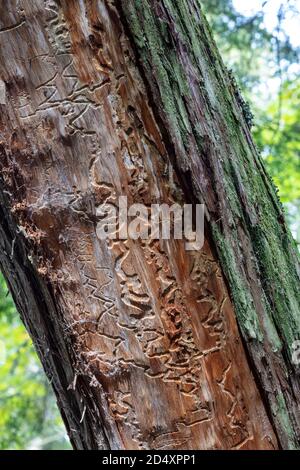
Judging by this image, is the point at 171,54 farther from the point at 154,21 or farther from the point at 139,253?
the point at 139,253

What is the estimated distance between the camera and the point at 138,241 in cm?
120

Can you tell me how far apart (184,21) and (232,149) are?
32 cm

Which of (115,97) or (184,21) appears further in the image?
(184,21)

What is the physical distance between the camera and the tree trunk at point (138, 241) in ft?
3.92

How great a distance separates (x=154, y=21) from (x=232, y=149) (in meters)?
0.34

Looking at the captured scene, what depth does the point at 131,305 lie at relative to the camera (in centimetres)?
121

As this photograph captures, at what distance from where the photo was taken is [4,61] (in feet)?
3.96

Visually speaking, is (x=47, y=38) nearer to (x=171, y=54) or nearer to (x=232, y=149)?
(x=171, y=54)

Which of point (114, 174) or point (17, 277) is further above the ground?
point (114, 174)

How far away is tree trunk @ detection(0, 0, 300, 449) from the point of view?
3.92 ft

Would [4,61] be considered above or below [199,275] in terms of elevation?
above

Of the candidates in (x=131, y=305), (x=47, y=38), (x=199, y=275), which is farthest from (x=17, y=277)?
(x=47, y=38)
